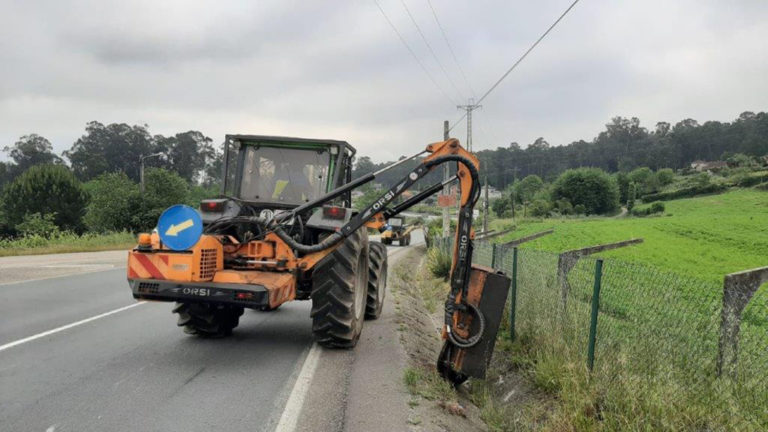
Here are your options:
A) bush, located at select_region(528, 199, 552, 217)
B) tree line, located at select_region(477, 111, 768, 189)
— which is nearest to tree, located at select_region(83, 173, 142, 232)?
bush, located at select_region(528, 199, 552, 217)

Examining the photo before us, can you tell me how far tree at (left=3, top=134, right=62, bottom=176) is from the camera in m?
101

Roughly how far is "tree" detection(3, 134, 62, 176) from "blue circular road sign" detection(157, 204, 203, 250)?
363ft

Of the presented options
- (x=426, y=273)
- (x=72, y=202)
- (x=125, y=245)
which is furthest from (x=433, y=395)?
(x=72, y=202)

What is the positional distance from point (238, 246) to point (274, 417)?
2.66 meters

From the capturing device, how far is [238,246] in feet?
22.1

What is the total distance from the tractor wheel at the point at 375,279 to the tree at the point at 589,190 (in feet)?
281

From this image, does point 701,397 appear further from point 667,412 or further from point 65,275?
point 65,275

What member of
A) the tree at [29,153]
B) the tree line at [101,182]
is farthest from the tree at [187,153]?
the tree at [29,153]

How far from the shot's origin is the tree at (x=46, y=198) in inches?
2210

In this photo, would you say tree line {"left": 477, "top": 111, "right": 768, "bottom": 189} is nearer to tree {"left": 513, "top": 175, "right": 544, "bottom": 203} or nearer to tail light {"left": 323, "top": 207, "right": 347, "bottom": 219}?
tree {"left": 513, "top": 175, "right": 544, "bottom": 203}

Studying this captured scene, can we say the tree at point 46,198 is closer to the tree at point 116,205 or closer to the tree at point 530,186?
the tree at point 116,205

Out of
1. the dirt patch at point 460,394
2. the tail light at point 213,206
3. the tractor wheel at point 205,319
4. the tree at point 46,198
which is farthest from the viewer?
the tree at point 46,198

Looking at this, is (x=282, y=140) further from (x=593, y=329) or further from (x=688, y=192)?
(x=688, y=192)

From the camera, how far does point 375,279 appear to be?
8578mm
